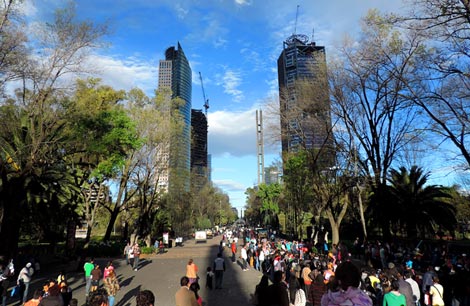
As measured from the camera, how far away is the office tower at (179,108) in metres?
30.9

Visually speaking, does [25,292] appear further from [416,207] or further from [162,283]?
[416,207]

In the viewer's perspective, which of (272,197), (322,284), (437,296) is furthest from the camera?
(272,197)

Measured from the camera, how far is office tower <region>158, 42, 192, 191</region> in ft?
101

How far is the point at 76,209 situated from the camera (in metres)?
22.2

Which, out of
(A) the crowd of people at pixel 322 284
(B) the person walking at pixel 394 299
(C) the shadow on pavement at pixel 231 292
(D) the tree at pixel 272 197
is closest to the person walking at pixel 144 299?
(A) the crowd of people at pixel 322 284

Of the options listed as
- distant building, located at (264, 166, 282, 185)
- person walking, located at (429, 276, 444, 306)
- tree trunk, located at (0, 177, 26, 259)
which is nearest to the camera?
person walking, located at (429, 276, 444, 306)

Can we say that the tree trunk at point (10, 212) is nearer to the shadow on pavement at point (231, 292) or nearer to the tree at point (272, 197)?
the shadow on pavement at point (231, 292)

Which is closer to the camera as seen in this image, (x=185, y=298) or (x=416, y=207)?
(x=185, y=298)

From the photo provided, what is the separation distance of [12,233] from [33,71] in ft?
31.6

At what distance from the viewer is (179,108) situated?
40969mm

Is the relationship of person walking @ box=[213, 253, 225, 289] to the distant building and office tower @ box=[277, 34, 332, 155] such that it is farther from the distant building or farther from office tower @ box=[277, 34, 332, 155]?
the distant building

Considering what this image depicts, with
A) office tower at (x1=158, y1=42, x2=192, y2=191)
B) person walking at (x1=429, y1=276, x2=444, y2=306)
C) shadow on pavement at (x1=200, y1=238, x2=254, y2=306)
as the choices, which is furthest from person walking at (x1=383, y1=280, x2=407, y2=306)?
office tower at (x1=158, y1=42, x2=192, y2=191)

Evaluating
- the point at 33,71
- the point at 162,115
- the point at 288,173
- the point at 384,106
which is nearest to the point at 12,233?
the point at 33,71

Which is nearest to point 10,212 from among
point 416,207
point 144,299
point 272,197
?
point 144,299
